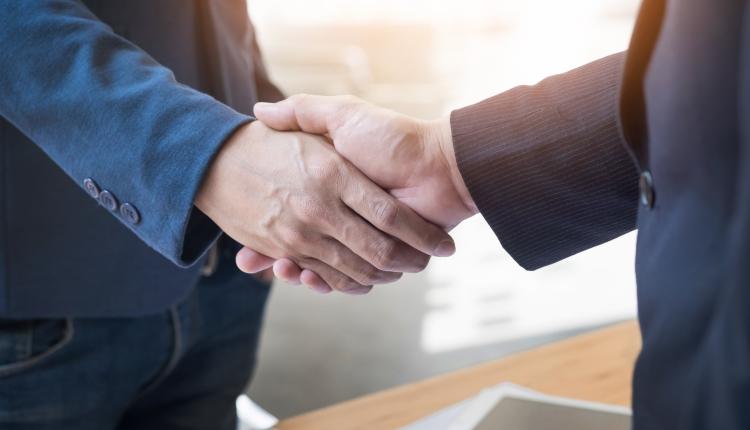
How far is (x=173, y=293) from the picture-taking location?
3.09 feet

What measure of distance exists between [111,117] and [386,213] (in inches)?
10.6

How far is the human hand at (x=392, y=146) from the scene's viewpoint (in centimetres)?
82

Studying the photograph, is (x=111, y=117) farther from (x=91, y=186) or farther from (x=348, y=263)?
(x=348, y=263)

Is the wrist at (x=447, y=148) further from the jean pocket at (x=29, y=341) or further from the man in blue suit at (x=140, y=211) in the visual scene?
the jean pocket at (x=29, y=341)

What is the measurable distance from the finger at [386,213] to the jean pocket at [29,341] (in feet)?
1.10

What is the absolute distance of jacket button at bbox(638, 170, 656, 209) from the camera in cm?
49

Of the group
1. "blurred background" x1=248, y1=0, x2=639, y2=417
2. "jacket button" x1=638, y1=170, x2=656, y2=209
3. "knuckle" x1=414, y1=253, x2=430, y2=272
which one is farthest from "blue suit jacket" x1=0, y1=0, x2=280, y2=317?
"blurred background" x1=248, y1=0, x2=639, y2=417

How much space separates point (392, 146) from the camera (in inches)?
32.4

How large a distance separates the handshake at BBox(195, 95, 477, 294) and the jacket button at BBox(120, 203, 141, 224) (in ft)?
0.19

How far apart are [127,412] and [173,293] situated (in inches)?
7.6

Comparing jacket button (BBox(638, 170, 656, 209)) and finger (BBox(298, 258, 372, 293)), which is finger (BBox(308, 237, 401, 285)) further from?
jacket button (BBox(638, 170, 656, 209))

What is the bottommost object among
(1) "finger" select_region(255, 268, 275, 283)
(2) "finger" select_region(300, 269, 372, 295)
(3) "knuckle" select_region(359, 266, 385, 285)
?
(1) "finger" select_region(255, 268, 275, 283)

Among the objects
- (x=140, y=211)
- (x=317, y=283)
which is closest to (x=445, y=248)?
(x=317, y=283)

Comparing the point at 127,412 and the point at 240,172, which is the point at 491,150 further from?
the point at 127,412
